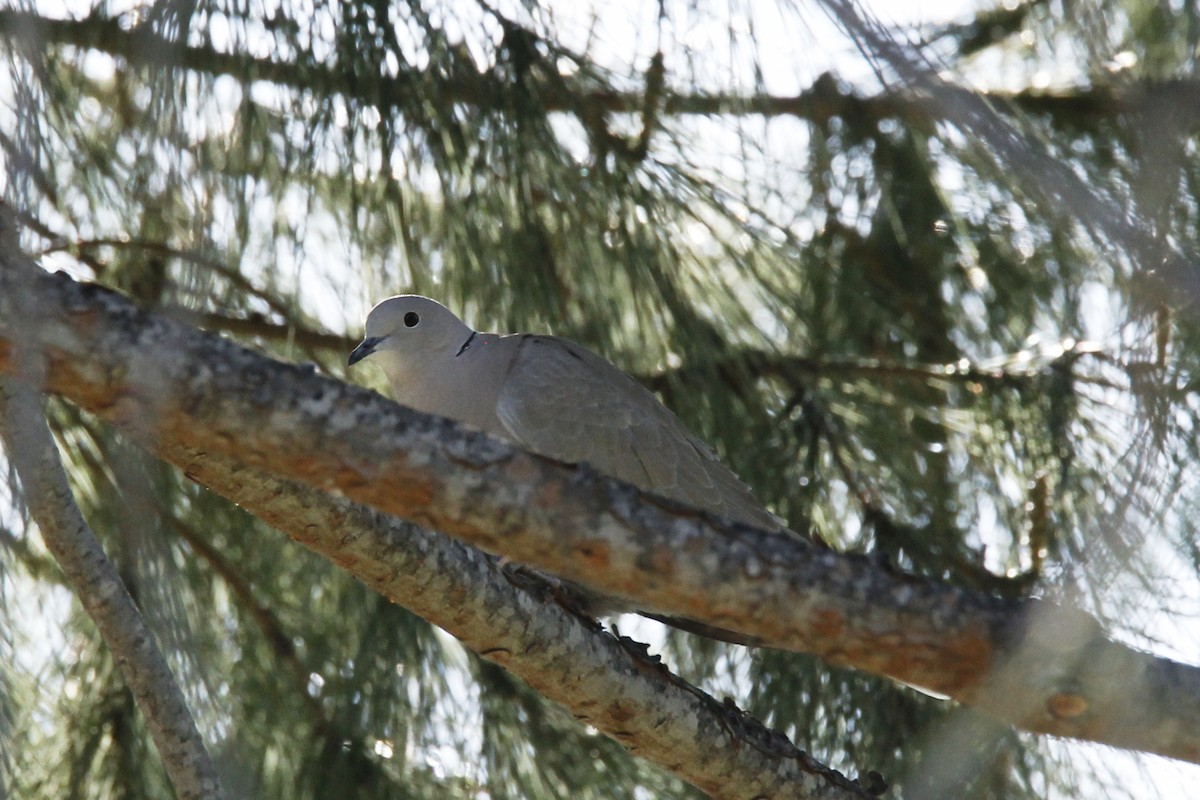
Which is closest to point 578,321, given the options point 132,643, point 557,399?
point 557,399

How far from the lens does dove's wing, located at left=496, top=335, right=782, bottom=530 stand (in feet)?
6.56

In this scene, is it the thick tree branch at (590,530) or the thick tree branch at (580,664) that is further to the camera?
the thick tree branch at (580,664)

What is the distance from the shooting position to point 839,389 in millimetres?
2006

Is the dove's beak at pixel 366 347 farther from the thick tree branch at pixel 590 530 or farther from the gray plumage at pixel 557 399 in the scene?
the thick tree branch at pixel 590 530

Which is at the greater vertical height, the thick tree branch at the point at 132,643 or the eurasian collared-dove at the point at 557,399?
the eurasian collared-dove at the point at 557,399

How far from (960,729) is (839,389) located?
0.52m

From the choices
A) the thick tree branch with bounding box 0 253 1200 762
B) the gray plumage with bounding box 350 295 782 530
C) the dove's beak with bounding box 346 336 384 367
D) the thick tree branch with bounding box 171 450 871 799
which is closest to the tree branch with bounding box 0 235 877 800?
the thick tree branch with bounding box 171 450 871 799

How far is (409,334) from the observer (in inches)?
81.5

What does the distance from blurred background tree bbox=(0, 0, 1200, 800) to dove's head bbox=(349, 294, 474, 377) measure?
5 centimetres

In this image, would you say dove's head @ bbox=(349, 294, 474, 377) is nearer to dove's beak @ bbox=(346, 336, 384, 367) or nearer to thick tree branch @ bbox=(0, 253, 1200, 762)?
dove's beak @ bbox=(346, 336, 384, 367)

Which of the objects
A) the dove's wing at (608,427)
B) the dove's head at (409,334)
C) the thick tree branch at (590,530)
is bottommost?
the thick tree branch at (590,530)

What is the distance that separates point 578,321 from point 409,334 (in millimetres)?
278

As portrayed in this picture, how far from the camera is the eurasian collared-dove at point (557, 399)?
6.56 ft

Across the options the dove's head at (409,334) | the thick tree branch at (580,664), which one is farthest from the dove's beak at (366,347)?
the thick tree branch at (580,664)
